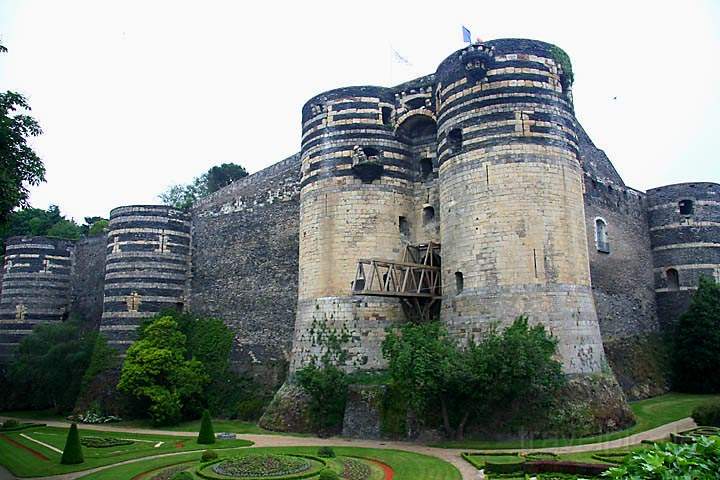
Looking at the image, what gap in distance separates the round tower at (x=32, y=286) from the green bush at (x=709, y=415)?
40343mm

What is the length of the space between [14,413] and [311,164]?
26.1 m

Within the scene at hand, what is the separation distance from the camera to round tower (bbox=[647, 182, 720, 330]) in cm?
3512

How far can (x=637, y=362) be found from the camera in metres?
30.8

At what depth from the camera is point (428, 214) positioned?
28.0m

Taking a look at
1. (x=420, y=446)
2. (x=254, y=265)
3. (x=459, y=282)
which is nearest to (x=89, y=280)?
(x=254, y=265)

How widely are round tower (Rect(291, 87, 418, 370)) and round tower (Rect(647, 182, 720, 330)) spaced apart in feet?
57.0

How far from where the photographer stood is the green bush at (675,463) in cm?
641

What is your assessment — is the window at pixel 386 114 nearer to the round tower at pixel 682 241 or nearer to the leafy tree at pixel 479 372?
the leafy tree at pixel 479 372

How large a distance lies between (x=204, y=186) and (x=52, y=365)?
35.8 metres

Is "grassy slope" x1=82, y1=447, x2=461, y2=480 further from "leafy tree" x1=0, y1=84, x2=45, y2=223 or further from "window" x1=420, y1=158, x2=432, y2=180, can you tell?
"window" x1=420, y1=158, x2=432, y2=180

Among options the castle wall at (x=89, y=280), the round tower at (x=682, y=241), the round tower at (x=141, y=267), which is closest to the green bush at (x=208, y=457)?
the round tower at (x=141, y=267)

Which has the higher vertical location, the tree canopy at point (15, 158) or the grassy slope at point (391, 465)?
the tree canopy at point (15, 158)

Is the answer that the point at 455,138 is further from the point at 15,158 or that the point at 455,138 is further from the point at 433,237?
the point at 15,158

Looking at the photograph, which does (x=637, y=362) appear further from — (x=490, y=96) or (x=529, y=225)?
(x=490, y=96)
